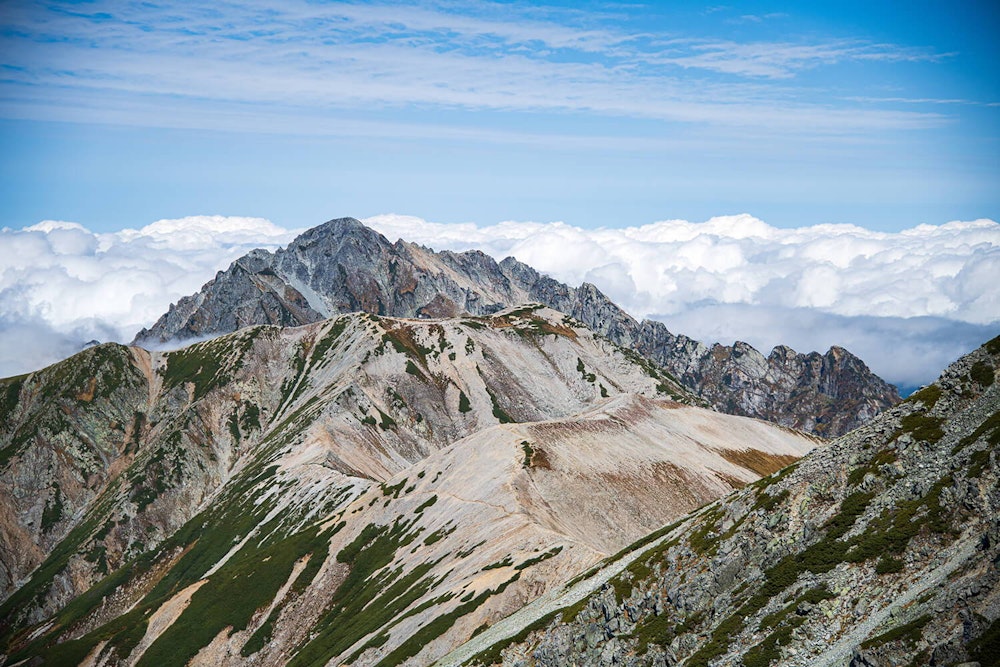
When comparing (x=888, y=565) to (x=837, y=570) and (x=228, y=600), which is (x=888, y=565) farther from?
(x=228, y=600)

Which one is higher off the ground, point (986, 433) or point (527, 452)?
point (986, 433)

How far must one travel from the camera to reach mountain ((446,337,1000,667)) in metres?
47.0

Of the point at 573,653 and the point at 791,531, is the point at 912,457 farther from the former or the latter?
the point at 573,653

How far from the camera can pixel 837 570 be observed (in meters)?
57.5

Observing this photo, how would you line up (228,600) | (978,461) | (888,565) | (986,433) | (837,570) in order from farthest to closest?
(228,600), (986,433), (837,570), (978,461), (888,565)

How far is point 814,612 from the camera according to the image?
5519cm

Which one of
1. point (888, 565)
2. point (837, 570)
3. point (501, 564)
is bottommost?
point (501, 564)

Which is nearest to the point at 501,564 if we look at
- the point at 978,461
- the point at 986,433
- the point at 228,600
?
the point at 986,433

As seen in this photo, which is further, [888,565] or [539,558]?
[539,558]

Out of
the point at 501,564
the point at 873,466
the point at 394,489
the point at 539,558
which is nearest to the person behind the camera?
the point at 873,466

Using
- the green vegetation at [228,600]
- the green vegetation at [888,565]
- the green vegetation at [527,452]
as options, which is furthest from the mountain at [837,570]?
the green vegetation at [228,600]

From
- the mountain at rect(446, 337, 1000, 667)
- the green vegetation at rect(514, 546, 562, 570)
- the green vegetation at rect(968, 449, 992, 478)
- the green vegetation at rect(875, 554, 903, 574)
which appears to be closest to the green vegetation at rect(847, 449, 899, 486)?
the mountain at rect(446, 337, 1000, 667)

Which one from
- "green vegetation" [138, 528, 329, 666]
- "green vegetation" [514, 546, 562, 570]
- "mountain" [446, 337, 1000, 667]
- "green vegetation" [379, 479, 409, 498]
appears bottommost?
"green vegetation" [138, 528, 329, 666]

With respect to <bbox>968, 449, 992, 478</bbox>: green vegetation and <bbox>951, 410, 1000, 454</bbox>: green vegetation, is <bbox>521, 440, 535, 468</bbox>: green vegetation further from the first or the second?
<bbox>968, 449, 992, 478</bbox>: green vegetation
